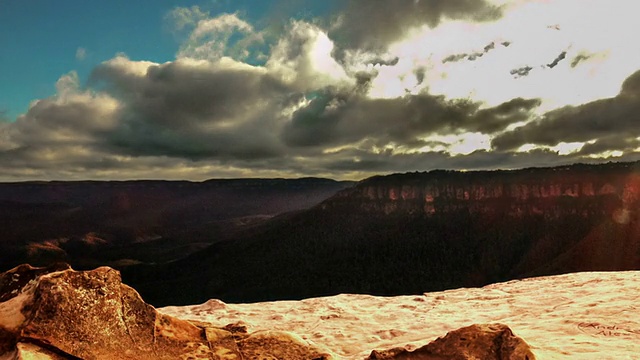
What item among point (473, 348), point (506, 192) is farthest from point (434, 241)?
point (473, 348)

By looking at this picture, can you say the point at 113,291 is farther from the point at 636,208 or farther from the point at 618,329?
the point at 636,208

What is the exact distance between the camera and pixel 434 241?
265 ft

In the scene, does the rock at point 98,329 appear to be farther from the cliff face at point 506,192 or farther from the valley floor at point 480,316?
the cliff face at point 506,192

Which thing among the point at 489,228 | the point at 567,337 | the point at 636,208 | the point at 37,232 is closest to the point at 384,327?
the point at 567,337

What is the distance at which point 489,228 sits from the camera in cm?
8081

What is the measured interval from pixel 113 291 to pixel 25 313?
A: 3.12 ft

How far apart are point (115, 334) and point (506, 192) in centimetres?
8541

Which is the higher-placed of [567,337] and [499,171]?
[499,171]

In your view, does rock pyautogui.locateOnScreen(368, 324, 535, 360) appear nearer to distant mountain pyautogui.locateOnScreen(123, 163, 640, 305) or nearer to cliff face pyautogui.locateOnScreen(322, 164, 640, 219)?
distant mountain pyautogui.locateOnScreen(123, 163, 640, 305)

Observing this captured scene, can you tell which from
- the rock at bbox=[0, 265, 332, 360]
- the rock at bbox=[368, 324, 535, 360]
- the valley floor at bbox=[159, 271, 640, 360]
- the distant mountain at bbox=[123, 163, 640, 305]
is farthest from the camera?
the distant mountain at bbox=[123, 163, 640, 305]

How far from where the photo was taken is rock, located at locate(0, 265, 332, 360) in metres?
4.67

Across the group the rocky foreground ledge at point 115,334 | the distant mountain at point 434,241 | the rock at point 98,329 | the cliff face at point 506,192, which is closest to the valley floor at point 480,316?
the rocky foreground ledge at point 115,334

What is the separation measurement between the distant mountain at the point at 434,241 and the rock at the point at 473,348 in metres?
59.6

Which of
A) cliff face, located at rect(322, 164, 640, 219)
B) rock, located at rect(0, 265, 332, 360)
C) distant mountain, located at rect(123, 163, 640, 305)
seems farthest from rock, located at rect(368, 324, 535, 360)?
cliff face, located at rect(322, 164, 640, 219)
